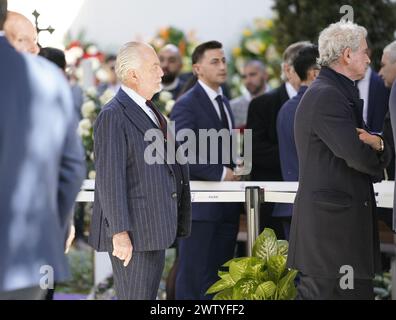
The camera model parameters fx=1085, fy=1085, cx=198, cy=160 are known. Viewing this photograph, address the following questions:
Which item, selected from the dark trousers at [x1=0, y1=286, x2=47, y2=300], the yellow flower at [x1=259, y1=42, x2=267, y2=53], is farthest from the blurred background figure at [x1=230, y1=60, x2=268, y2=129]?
the dark trousers at [x1=0, y1=286, x2=47, y2=300]

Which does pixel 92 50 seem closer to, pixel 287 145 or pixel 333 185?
pixel 287 145

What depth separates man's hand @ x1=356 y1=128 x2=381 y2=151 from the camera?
5082mm

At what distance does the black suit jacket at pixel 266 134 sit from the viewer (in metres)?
7.25

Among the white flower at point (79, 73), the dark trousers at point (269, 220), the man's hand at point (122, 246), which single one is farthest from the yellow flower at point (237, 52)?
the man's hand at point (122, 246)

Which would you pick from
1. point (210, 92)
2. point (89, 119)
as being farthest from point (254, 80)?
point (210, 92)

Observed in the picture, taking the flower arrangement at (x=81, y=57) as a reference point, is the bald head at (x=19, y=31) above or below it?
below

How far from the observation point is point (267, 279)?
18.7 feet

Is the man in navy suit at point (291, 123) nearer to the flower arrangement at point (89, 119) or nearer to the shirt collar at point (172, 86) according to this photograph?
the flower arrangement at point (89, 119)

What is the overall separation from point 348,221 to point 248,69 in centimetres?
502

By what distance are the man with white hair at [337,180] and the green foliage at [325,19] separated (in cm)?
376

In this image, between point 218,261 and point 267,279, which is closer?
point 267,279

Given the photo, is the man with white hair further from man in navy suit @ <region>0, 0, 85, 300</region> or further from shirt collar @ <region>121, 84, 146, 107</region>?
man in navy suit @ <region>0, 0, 85, 300</region>
